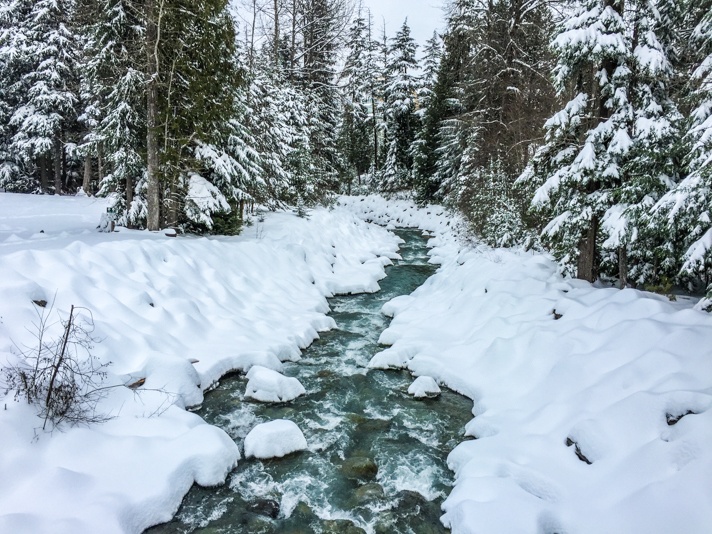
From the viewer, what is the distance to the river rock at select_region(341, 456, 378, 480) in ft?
16.6

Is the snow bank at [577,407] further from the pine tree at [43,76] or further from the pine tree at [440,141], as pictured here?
the pine tree at [43,76]

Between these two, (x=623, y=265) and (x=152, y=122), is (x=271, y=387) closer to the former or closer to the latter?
(x=623, y=265)

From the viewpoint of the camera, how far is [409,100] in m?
34.0

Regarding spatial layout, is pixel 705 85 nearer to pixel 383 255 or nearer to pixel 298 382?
pixel 298 382

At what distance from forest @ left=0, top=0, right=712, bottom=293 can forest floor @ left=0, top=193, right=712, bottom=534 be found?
53.5 inches

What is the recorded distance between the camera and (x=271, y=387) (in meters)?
6.58

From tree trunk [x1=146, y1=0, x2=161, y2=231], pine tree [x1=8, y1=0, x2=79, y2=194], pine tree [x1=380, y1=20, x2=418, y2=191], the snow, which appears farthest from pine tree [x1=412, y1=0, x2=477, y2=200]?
pine tree [x1=8, y1=0, x2=79, y2=194]

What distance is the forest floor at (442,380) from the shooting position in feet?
12.8

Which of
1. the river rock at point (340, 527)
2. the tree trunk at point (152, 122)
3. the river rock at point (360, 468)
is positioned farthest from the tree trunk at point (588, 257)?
the tree trunk at point (152, 122)

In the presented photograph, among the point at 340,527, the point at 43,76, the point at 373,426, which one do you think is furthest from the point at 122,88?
the point at 43,76

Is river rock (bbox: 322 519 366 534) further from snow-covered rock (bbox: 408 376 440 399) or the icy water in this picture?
snow-covered rock (bbox: 408 376 440 399)

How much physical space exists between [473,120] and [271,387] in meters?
13.9

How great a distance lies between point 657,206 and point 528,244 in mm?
7219

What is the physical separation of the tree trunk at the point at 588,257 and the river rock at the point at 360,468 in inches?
240
